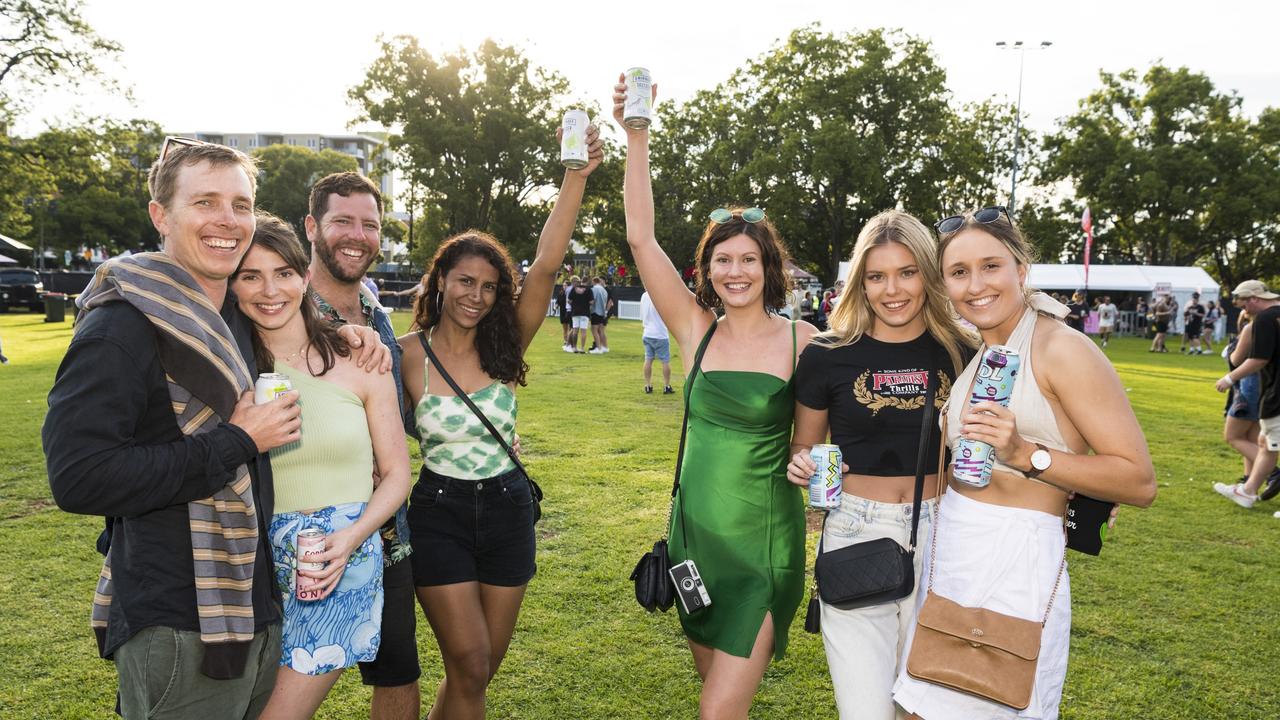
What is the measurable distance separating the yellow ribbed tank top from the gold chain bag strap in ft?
6.34

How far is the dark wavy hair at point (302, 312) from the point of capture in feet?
8.24

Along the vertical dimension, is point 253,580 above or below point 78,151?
below

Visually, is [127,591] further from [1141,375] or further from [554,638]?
[1141,375]

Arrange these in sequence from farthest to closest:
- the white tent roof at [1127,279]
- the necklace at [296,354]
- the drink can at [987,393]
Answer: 1. the white tent roof at [1127,279]
2. the necklace at [296,354]
3. the drink can at [987,393]

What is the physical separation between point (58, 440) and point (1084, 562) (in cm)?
670

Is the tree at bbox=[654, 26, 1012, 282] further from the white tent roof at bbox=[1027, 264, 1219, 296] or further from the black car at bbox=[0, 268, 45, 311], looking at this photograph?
the black car at bbox=[0, 268, 45, 311]

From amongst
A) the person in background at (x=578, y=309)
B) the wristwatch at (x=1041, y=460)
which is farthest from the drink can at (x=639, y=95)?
the person in background at (x=578, y=309)

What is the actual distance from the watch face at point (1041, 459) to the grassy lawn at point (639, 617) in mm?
2236

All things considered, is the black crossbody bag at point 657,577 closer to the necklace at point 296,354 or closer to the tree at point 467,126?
the necklace at point 296,354

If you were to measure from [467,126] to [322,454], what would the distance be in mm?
37307

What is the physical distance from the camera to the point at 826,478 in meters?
2.70

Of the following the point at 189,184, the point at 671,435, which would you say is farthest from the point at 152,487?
the point at 671,435

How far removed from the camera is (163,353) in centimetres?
196

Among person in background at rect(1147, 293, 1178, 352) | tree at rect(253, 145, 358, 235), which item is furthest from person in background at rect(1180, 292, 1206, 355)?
tree at rect(253, 145, 358, 235)
